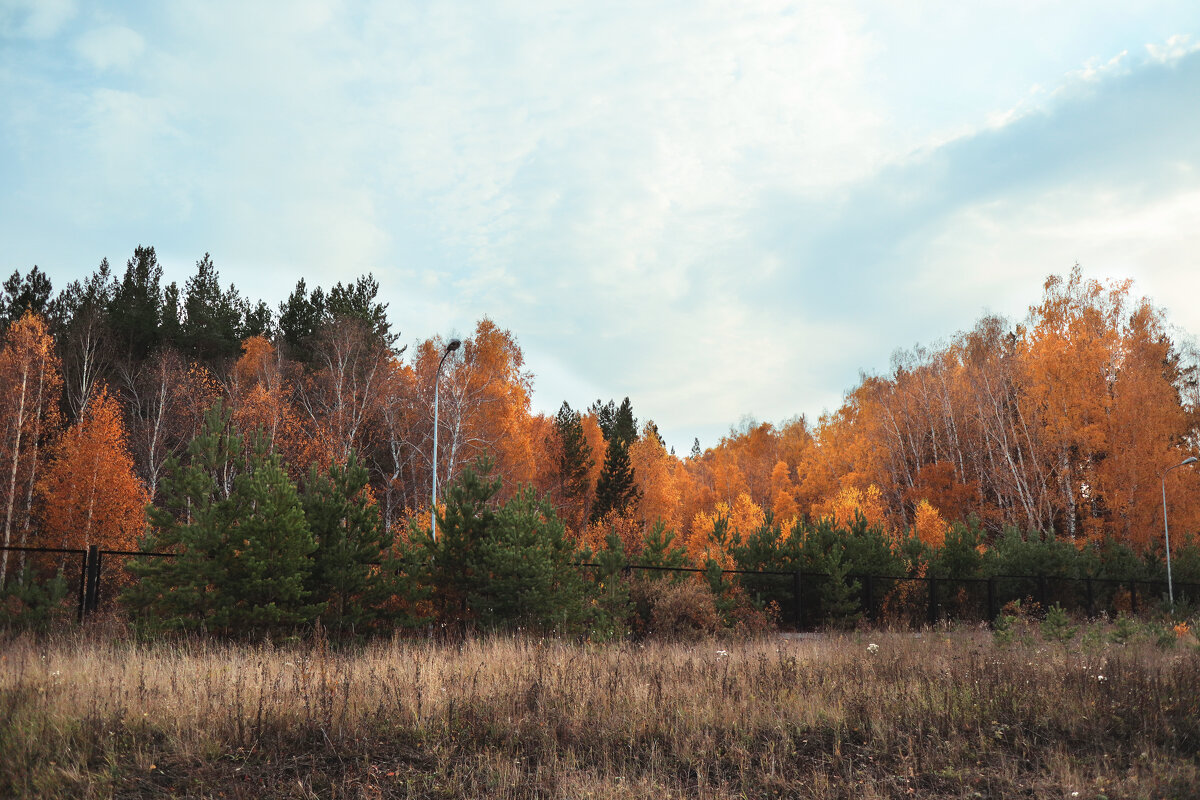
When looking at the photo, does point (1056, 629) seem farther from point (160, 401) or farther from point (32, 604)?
point (160, 401)

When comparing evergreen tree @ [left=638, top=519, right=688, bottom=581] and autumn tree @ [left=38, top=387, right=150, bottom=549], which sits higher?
autumn tree @ [left=38, top=387, right=150, bottom=549]

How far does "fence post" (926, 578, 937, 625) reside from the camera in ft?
64.2

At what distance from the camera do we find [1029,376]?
38.9 meters

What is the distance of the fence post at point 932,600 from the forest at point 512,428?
0.91 metres

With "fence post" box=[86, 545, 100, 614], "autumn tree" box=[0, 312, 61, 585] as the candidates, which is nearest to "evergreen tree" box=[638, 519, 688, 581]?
"fence post" box=[86, 545, 100, 614]

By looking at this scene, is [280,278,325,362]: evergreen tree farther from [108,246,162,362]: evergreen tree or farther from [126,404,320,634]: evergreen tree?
[126,404,320,634]: evergreen tree

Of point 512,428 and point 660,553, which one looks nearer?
point 660,553

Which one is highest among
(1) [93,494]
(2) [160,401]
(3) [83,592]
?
(2) [160,401]

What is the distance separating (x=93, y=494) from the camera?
27.9 metres

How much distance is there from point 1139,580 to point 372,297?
38616 mm

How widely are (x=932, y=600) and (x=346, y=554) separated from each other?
14676mm

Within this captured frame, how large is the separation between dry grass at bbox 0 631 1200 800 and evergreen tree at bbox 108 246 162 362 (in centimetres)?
3426

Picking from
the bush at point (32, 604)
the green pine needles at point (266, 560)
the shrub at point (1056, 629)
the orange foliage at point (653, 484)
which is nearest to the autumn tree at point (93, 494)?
the bush at point (32, 604)

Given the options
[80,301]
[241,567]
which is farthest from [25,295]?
[241,567]
